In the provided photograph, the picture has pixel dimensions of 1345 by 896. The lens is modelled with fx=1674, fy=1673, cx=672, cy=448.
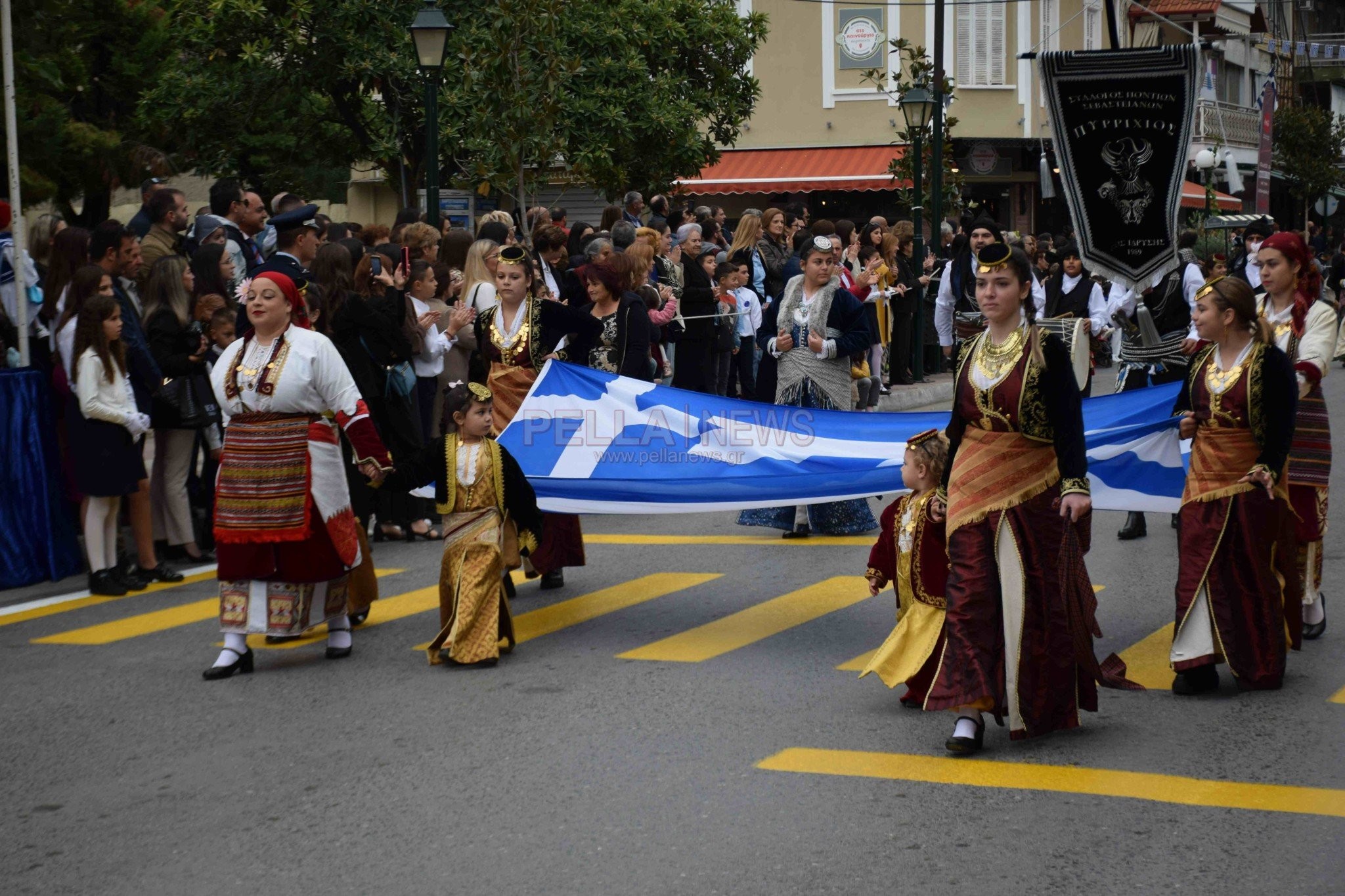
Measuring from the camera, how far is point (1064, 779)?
5.91 meters

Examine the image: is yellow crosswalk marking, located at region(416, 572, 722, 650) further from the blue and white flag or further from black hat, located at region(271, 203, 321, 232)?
black hat, located at region(271, 203, 321, 232)

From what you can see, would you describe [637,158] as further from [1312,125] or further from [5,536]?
[1312,125]

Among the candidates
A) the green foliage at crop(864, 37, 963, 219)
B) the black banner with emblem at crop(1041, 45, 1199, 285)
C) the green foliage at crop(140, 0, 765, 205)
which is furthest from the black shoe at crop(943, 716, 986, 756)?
the green foliage at crop(140, 0, 765, 205)

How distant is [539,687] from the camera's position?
7.45 m

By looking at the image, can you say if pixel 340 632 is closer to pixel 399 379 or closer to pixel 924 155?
pixel 399 379

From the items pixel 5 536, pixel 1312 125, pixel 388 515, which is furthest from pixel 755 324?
pixel 1312 125

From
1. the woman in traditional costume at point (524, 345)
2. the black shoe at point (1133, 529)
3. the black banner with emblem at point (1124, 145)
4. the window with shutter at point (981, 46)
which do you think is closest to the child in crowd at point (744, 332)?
the black shoe at point (1133, 529)

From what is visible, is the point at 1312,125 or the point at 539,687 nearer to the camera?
the point at 539,687

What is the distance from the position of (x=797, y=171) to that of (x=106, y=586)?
29873 mm

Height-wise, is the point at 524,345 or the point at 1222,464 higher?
the point at 524,345

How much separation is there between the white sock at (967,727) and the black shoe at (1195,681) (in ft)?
4.26

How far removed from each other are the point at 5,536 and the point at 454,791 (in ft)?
17.9

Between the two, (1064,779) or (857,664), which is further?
(857,664)

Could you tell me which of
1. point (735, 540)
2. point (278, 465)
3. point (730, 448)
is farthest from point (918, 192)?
point (278, 465)
